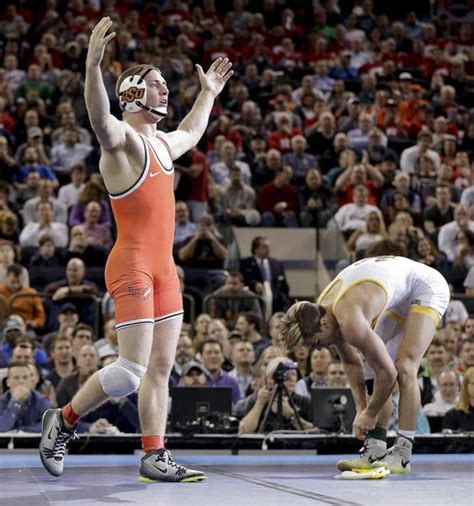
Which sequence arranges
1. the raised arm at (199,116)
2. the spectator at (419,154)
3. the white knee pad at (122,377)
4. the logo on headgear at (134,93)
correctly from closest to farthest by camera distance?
1. the white knee pad at (122,377)
2. the logo on headgear at (134,93)
3. the raised arm at (199,116)
4. the spectator at (419,154)

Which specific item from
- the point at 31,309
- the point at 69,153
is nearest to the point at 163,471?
the point at 31,309

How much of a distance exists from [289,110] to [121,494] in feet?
41.7

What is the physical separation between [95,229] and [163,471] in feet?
25.0

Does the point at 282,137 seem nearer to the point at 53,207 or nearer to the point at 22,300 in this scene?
the point at 53,207

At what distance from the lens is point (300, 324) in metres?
5.95

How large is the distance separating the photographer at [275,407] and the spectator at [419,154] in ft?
23.7

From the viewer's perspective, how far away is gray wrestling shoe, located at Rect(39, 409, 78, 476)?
5.84m

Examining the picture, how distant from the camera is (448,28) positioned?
72.6 ft

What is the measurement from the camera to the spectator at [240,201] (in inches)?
577

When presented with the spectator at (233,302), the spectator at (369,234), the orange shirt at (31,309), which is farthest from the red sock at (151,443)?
the spectator at (369,234)

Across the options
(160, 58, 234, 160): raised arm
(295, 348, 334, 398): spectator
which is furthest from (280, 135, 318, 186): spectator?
(160, 58, 234, 160): raised arm

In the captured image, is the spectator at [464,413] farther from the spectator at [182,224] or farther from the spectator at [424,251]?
the spectator at [182,224]

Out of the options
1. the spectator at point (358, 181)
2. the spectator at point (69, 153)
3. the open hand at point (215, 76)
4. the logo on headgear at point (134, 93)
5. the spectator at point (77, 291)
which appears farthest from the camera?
the spectator at point (69, 153)

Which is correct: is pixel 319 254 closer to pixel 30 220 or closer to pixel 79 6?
pixel 30 220
